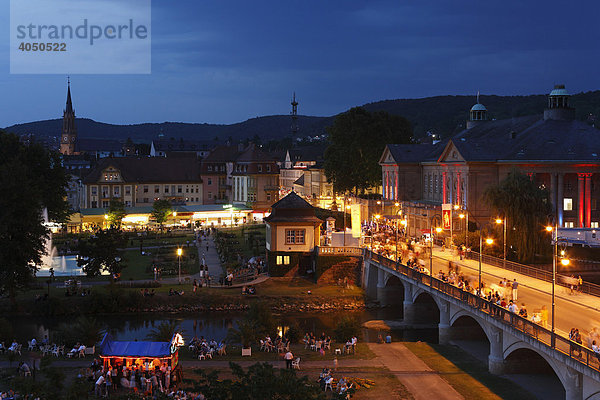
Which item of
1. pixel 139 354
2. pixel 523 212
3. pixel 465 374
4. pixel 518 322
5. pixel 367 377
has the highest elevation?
pixel 523 212

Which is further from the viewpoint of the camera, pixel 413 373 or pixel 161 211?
pixel 161 211

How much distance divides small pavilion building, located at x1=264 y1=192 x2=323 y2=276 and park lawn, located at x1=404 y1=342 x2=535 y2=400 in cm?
2309

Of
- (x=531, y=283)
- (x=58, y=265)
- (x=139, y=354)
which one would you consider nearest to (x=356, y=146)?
(x=58, y=265)

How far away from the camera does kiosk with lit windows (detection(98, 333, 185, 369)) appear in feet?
124

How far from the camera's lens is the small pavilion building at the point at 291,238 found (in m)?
73.0

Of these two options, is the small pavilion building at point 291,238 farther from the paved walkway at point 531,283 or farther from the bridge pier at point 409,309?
the bridge pier at point 409,309

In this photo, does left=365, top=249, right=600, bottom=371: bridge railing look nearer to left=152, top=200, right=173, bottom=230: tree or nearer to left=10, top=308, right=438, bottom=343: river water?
left=10, top=308, right=438, bottom=343: river water

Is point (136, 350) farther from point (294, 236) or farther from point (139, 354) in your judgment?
point (294, 236)

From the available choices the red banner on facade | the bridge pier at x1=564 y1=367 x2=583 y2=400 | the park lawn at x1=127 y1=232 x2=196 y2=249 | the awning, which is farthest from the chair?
the park lawn at x1=127 y1=232 x2=196 y2=249

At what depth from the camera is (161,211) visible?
120188 mm

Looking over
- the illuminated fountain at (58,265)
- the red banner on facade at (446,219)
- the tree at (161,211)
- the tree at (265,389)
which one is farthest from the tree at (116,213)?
the tree at (265,389)

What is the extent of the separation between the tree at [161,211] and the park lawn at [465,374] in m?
73.1

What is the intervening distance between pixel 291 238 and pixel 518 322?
37.3 metres

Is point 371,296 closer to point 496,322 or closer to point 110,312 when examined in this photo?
point 110,312
